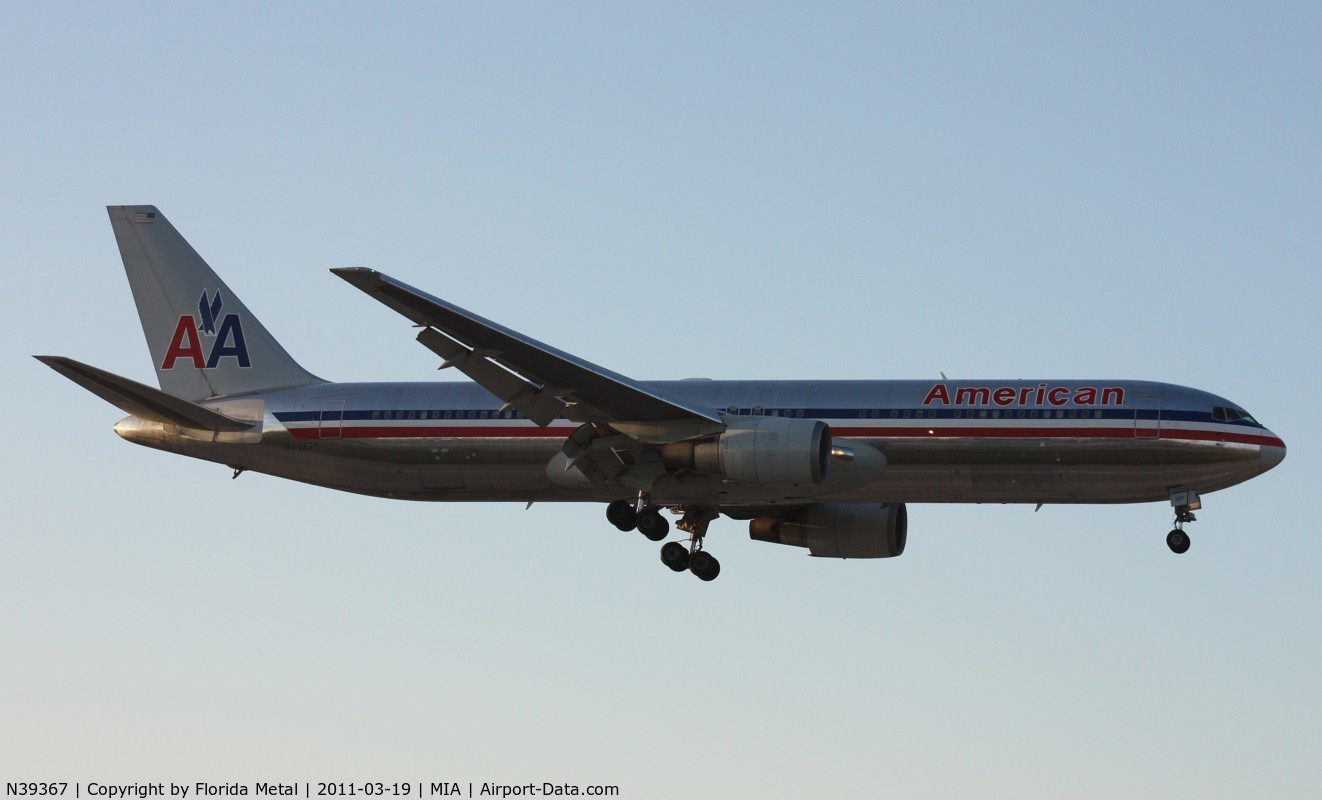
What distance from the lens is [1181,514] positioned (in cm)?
4331

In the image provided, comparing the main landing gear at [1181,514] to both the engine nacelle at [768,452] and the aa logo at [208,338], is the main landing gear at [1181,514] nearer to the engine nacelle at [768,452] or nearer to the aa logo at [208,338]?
the engine nacelle at [768,452]

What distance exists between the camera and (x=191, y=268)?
172 ft

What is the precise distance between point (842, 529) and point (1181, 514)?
365 inches

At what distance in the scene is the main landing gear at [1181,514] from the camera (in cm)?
4316

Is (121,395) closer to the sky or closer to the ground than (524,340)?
closer to the sky

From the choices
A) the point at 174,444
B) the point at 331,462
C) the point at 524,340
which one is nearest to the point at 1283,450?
the point at 524,340

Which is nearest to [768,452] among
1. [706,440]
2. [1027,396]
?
[706,440]

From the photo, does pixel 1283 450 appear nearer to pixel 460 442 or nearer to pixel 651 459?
pixel 651 459

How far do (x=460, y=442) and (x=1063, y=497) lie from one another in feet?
48.2

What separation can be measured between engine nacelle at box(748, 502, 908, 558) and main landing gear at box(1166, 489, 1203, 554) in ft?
25.8

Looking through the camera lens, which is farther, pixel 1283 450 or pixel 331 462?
pixel 331 462

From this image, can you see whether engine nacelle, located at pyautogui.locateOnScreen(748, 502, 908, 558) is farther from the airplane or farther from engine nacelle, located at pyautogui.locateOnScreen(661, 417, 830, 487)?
engine nacelle, located at pyautogui.locateOnScreen(661, 417, 830, 487)

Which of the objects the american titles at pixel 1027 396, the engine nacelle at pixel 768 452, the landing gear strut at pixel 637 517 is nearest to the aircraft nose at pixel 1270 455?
the american titles at pixel 1027 396

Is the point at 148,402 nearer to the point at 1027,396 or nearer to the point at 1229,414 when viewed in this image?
the point at 1027,396
